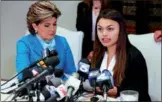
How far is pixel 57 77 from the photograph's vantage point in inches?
53.4

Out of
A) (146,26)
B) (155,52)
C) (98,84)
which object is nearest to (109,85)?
(98,84)

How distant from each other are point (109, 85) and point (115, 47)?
53 cm

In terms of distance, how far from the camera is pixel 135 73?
1763mm

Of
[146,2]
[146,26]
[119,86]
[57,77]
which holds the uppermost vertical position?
[146,2]

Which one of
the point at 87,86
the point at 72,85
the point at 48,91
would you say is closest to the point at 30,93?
the point at 48,91

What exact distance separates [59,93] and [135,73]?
63 cm

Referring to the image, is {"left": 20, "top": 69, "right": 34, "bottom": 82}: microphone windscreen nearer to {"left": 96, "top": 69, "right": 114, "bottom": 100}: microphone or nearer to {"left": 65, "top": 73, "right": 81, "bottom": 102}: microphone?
{"left": 65, "top": 73, "right": 81, "bottom": 102}: microphone

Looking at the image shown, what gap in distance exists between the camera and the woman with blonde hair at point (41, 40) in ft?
5.87

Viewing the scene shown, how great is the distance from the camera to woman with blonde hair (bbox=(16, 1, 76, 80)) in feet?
5.87

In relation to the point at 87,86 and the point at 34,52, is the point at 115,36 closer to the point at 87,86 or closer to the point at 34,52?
the point at 87,86

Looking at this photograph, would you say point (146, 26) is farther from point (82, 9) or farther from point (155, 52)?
point (155, 52)

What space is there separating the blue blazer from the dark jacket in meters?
0.38

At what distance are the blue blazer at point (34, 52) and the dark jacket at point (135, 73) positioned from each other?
15.1 inches

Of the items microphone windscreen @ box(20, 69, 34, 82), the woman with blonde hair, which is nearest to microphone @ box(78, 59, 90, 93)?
microphone windscreen @ box(20, 69, 34, 82)
